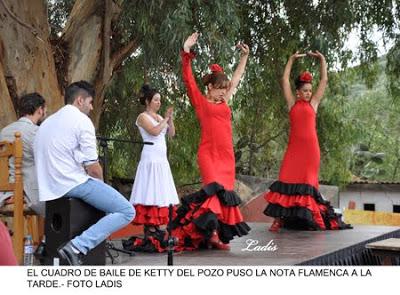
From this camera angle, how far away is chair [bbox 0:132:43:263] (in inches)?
156

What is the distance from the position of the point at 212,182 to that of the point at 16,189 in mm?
1492

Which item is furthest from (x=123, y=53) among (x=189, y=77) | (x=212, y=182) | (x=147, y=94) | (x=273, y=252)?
(x=273, y=252)

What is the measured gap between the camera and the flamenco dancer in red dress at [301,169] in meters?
6.06

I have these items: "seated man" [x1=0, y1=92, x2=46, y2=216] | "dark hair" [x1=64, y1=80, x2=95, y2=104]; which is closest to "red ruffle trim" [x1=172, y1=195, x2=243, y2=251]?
"seated man" [x1=0, y1=92, x2=46, y2=216]

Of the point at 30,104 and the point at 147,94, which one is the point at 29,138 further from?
the point at 147,94

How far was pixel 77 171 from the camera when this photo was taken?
12.0 feet

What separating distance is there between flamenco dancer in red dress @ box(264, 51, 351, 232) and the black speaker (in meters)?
2.67

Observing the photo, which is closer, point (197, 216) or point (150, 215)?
point (197, 216)

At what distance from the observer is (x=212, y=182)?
4.89 meters

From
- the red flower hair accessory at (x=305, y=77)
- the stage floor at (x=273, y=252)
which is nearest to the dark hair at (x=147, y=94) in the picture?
the stage floor at (x=273, y=252)

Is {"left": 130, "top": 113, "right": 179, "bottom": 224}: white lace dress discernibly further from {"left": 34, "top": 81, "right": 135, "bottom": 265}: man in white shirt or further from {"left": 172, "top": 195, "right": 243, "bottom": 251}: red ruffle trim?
{"left": 34, "top": 81, "right": 135, "bottom": 265}: man in white shirt

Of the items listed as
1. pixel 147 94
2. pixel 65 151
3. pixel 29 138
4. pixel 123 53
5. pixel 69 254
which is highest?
pixel 123 53

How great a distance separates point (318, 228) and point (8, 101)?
10.5 feet

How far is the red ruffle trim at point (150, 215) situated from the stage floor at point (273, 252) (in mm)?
300
